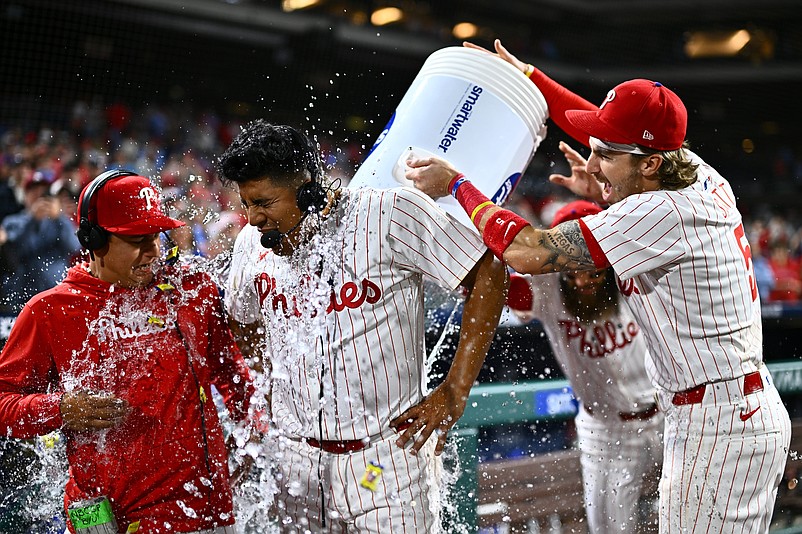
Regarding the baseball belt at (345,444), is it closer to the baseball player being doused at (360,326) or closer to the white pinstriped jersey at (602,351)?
the baseball player being doused at (360,326)

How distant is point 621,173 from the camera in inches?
106

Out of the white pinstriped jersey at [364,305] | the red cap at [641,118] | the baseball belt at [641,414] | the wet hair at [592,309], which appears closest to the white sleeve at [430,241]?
the white pinstriped jersey at [364,305]

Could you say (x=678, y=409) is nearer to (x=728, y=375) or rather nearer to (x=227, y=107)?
(x=728, y=375)

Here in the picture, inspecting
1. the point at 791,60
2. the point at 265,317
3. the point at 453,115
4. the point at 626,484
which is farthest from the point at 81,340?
the point at 791,60

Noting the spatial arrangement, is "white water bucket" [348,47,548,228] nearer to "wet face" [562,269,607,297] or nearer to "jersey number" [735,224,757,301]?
"jersey number" [735,224,757,301]

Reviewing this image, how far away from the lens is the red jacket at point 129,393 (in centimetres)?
239

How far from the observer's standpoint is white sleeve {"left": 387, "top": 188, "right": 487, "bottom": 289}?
2.37 meters

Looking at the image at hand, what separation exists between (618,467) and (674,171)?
1682 mm

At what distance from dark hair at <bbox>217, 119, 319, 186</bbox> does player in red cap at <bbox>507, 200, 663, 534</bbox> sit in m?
1.70

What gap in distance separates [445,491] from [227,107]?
919 centimetres

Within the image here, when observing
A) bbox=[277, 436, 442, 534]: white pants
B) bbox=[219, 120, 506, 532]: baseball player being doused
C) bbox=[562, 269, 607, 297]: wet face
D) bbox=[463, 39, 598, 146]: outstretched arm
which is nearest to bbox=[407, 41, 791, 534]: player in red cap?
bbox=[219, 120, 506, 532]: baseball player being doused

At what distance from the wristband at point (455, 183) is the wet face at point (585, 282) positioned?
1273mm

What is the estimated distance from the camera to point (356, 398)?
2.38m

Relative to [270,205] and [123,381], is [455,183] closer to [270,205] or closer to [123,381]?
[270,205]
